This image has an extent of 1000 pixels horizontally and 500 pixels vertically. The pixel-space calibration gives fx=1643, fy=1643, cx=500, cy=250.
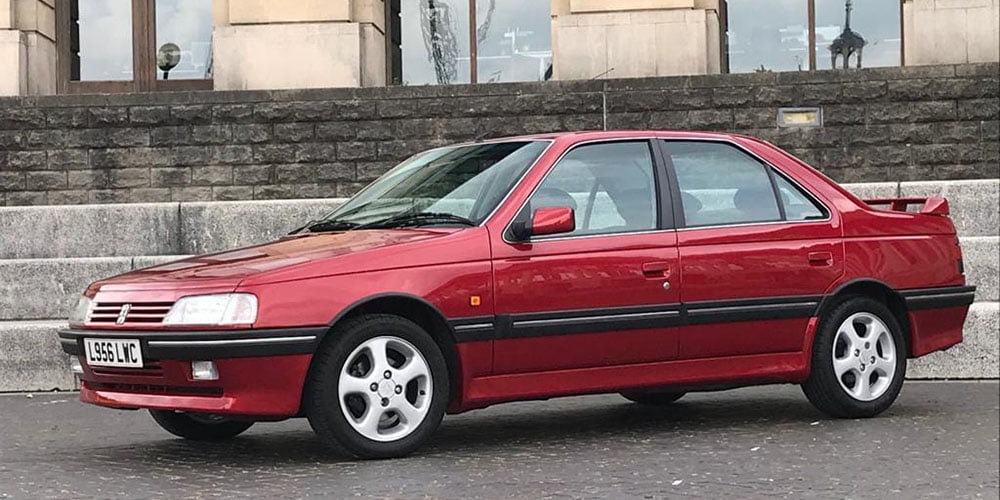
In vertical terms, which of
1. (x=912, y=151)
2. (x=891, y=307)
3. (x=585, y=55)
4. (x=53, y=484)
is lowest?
A: (x=53, y=484)

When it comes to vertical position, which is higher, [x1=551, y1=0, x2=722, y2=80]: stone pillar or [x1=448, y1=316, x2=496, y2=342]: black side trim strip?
[x1=551, y1=0, x2=722, y2=80]: stone pillar

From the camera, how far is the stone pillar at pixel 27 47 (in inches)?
691

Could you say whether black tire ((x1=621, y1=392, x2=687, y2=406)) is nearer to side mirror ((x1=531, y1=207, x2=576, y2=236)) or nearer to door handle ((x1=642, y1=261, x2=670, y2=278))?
door handle ((x1=642, y1=261, x2=670, y2=278))

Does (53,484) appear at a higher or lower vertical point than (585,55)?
lower

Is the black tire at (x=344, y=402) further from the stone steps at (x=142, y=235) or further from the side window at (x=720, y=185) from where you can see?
the stone steps at (x=142, y=235)

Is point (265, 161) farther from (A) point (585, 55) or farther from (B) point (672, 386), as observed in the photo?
(B) point (672, 386)

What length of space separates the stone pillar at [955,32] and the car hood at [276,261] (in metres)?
10.6

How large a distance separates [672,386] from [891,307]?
1555 mm

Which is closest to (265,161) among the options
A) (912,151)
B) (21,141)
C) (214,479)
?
(21,141)

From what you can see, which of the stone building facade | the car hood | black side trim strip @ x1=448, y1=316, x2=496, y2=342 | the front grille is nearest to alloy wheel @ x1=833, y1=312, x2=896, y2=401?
black side trim strip @ x1=448, y1=316, x2=496, y2=342

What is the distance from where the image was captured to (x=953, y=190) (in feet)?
43.4

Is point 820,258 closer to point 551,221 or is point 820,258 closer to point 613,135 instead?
point 613,135

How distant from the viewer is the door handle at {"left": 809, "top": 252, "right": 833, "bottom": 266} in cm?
842

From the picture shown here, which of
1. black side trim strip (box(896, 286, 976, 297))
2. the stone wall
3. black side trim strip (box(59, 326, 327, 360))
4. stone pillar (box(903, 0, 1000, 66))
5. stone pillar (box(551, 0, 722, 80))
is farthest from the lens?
stone pillar (box(551, 0, 722, 80))
